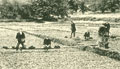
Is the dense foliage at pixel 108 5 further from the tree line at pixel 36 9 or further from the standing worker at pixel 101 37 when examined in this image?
the standing worker at pixel 101 37

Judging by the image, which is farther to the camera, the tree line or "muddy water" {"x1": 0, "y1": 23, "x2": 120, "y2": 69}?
the tree line

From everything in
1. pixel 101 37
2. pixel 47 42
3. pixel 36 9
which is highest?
pixel 47 42

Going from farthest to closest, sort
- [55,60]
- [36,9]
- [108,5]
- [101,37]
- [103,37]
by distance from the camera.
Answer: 1. [108,5]
2. [36,9]
3. [101,37]
4. [103,37]
5. [55,60]

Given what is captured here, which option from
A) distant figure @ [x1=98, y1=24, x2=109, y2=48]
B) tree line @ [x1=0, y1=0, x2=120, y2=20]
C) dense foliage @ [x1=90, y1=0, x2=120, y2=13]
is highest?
distant figure @ [x1=98, y1=24, x2=109, y2=48]

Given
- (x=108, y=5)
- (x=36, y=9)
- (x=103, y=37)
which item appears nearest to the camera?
(x=103, y=37)

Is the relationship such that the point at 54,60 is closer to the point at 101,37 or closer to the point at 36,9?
the point at 101,37

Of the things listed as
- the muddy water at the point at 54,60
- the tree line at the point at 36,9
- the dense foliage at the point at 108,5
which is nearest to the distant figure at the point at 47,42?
the muddy water at the point at 54,60

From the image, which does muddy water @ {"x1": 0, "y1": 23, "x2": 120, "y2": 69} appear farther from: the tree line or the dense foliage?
the dense foliage

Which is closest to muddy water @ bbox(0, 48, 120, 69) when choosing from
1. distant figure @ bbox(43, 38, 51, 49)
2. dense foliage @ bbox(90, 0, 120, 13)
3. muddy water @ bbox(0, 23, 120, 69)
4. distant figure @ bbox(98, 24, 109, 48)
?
muddy water @ bbox(0, 23, 120, 69)

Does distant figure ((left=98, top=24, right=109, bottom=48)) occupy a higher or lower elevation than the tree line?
higher

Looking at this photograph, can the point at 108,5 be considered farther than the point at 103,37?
Yes

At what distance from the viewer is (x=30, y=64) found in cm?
1571

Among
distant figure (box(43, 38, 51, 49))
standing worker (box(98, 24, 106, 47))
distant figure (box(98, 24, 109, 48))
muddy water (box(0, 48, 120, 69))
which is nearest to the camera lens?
muddy water (box(0, 48, 120, 69))

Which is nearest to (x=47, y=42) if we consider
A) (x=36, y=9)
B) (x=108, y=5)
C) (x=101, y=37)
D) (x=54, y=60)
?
(x=101, y=37)
